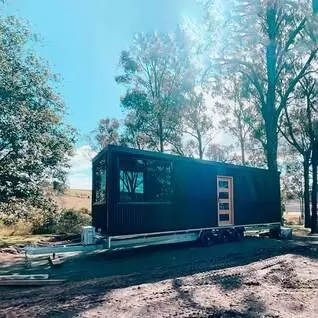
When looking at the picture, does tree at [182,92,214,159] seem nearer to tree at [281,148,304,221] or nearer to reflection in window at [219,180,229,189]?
tree at [281,148,304,221]

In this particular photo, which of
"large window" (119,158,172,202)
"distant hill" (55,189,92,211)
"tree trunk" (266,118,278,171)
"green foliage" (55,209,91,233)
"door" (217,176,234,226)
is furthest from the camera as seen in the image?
"green foliage" (55,209,91,233)

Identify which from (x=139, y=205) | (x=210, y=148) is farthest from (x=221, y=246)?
(x=210, y=148)

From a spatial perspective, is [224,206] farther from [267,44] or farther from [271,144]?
[267,44]

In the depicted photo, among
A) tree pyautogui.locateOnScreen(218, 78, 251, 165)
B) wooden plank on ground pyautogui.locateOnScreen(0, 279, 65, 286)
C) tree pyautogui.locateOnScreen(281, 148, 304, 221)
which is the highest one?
tree pyautogui.locateOnScreen(218, 78, 251, 165)

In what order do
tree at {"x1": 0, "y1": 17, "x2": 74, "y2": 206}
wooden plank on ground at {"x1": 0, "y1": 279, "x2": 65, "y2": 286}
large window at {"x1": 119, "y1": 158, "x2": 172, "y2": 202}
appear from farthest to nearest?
tree at {"x1": 0, "y1": 17, "x2": 74, "y2": 206}, large window at {"x1": 119, "y1": 158, "x2": 172, "y2": 202}, wooden plank on ground at {"x1": 0, "y1": 279, "x2": 65, "y2": 286}

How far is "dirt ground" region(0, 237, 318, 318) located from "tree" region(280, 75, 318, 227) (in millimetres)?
15376

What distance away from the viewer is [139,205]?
10.1 meters

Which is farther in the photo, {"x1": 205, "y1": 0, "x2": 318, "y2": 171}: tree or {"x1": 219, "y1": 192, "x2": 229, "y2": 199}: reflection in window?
{"x1": 205, "y1": 0, "x2": 318, "y2": 171}: tree

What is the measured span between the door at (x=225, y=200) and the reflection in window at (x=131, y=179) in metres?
3.39

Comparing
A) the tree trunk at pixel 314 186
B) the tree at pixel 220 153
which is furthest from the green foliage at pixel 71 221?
the tree trunk at pixel 314 186

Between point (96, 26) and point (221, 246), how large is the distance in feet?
30.1

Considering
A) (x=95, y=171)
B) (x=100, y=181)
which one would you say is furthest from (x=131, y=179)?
(x=95, y=171)

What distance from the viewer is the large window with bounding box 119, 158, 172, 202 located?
982cm

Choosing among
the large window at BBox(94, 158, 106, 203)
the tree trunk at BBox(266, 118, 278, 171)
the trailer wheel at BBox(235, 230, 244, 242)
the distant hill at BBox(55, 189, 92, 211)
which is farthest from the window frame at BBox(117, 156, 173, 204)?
the tree trunk at BBox(266, 118, 278, 171)
